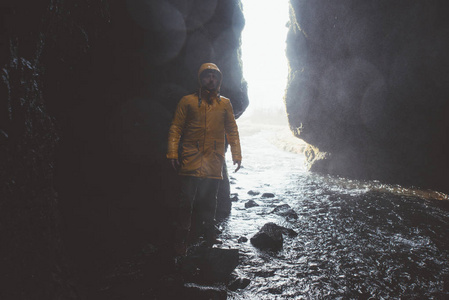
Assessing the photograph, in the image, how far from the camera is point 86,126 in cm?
402

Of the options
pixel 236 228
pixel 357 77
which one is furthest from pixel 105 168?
pixel 357 77

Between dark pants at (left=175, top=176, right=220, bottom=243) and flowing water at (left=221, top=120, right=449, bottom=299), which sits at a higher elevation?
dark pants at (left=175, top=176, right=220, bottom=243)

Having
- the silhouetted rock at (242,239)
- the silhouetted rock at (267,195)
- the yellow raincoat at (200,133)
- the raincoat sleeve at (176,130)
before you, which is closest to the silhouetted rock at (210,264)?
the silhouetted rock at (242,239)

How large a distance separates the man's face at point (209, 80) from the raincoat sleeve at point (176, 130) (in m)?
0.50

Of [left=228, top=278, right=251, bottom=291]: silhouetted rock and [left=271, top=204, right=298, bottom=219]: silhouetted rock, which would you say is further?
[left=271, top=204, right=298, bottom=219]: silhouetted rock

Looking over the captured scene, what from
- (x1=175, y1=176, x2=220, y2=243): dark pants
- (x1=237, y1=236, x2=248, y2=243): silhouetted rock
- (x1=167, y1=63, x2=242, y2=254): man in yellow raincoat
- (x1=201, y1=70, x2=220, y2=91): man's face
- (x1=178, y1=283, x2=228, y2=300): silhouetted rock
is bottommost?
(x1=237, y1=236, x2=248, y2=243): silhouetted rock

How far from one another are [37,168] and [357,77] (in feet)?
50.9

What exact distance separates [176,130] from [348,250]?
13.3 ft

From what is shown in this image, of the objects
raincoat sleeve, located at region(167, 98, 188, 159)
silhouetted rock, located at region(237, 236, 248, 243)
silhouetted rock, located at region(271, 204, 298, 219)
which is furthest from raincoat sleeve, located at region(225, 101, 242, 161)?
silhouetted rock, located at region(271, 204, 298, 219)

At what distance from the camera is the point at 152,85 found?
5.09 meters

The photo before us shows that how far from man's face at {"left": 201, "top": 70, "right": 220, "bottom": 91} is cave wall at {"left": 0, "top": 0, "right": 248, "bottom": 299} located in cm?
164

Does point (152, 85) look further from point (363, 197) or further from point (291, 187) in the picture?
point (363, 197)

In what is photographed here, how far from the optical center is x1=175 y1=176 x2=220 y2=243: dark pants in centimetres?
365

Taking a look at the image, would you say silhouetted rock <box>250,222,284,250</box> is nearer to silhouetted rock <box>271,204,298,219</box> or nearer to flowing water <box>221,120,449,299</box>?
flowing water <box>221,120,449,299</box>
